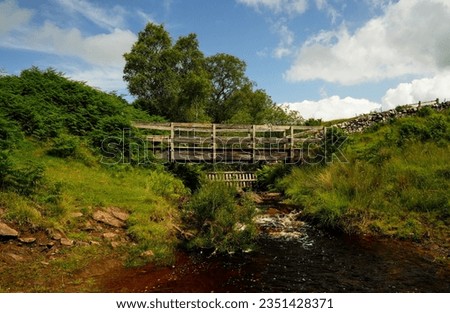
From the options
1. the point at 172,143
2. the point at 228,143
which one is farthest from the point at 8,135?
the point at 228,143

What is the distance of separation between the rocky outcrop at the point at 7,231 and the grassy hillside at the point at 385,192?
28.6ft

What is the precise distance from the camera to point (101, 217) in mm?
8945

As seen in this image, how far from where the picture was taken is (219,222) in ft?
28.9

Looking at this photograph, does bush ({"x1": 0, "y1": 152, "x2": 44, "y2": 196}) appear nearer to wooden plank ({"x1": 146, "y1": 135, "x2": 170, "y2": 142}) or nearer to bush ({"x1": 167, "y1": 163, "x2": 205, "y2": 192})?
bush ({"x1": 167, "y1": 163, "x2": 205, "y2": 192})

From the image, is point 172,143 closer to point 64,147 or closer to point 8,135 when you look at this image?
point 64,147

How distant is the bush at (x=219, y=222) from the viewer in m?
8.62

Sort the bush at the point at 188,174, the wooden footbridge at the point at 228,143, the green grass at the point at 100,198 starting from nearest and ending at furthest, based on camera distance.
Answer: the green grass at the point at 100,198 < the bush at the point at 188,174 < the wooden footbridge at the point at 228,143

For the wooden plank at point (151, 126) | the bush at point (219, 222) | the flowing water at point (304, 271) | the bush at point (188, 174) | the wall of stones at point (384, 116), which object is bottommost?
the flowing water at point (304, 271)

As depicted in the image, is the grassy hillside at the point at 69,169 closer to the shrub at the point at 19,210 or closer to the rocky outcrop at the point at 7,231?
the shrub at the point at 19,210

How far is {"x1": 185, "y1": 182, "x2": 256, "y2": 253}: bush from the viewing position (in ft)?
28.3

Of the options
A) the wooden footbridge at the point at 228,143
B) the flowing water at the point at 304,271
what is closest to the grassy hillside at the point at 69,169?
the flowing water at the point at 304,271
